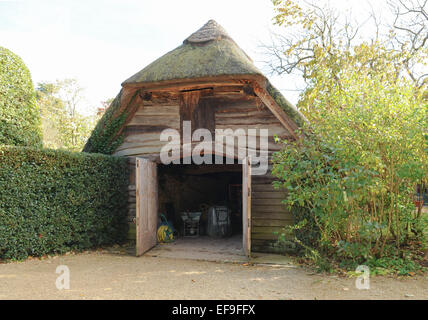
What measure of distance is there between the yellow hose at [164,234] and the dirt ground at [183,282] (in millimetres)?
1926

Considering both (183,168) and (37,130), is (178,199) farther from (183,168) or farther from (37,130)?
(37,130)

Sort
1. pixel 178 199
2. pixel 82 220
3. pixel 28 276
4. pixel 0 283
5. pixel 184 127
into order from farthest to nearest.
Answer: pixel 178 199, pixel 184 127, pixel 82 220, pixel 28 276, pixel 0 283

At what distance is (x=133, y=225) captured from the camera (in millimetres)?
8031

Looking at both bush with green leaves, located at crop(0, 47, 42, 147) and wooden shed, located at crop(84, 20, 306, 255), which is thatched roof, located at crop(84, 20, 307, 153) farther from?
bush with green leaves, located at crop(0, 47, 42, 147)

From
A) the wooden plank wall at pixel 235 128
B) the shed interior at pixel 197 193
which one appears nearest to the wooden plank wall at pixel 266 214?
the wooden plank wall at pixel 235 128

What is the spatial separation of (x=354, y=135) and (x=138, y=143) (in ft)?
16.4

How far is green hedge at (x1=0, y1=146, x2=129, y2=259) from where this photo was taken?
19.1 feet

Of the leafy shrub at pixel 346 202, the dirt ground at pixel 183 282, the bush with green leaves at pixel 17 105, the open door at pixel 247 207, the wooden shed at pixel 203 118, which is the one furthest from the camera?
the wooden shed at pixel 203 118

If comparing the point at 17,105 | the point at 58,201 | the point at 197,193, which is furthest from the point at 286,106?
the point at 197,193

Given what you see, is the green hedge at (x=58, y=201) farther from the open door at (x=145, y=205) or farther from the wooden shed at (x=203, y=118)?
the open door at (x=145, y=205)

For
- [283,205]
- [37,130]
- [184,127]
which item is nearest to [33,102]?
[37,130]

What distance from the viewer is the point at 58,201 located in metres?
6.52

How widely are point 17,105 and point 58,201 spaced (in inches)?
83.1

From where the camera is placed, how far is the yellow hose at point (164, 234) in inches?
326
